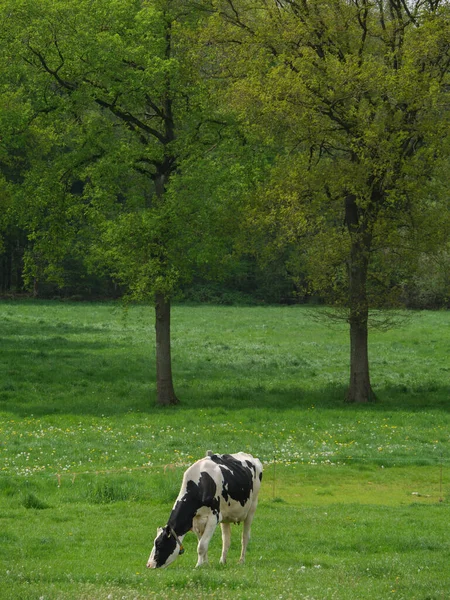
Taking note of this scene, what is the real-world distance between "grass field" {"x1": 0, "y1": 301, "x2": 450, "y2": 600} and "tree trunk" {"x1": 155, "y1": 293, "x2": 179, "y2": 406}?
2.65ft

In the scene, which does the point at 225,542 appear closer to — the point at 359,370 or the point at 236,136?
the point at 359,370

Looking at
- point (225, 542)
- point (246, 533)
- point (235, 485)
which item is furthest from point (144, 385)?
point (235, 485)

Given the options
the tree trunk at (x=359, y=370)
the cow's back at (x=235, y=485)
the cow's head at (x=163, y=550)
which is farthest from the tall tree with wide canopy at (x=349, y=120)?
the cow's head at (x=163, y=550)

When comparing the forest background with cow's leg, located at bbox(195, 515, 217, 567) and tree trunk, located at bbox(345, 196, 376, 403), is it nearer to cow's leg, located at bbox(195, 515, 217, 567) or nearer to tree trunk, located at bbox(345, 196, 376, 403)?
tree trunk, located at bbox(345, 196, 376, 403)

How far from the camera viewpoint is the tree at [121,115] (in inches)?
1288

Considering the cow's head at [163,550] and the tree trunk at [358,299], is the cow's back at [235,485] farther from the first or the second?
the tree trunk at [358,299]

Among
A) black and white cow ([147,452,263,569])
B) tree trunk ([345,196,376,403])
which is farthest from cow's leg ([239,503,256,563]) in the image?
tree trunk ([345,196,376,403])

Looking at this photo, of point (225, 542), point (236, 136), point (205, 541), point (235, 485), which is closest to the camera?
point (205, 541)

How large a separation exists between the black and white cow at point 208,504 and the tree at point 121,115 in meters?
17.8

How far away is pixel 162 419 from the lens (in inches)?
1254

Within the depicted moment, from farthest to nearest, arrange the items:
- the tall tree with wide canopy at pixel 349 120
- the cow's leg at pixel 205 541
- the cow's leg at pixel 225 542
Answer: the tall tree with wide canopy at pixel 349 120
the cow's leg at pixel 225 542
the cow's leg at pixel 205 541

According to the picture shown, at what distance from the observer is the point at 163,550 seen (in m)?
13.6

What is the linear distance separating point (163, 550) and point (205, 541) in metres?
0.83


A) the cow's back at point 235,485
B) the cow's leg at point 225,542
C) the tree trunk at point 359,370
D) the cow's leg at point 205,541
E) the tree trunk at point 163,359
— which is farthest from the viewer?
the tree trunk at point 359,370
